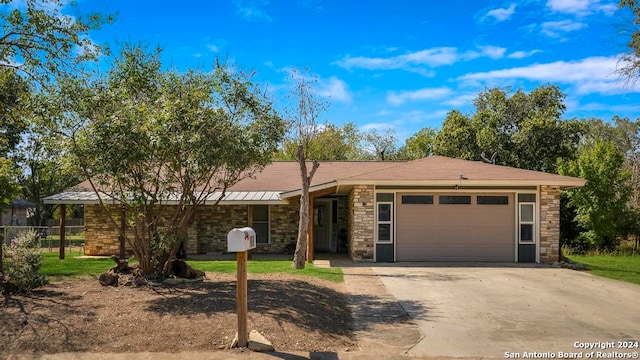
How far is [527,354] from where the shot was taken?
20.0 feet

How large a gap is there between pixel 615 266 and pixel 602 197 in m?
4.90

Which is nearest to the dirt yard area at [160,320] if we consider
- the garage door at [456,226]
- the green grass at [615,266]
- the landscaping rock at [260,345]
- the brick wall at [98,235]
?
the landscaping rock at [260,345]

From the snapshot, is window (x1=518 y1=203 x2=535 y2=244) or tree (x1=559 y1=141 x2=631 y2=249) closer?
window (x1=518 y1=203 x2=535 y2=244)

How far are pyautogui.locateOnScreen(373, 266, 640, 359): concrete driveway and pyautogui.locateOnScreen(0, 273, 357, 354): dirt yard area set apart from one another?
135cm

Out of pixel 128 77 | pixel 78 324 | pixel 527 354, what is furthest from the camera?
pixel 128 77

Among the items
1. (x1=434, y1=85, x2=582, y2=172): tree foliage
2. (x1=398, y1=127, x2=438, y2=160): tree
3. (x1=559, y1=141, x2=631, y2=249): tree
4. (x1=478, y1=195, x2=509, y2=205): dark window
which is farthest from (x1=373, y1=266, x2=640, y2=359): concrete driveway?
(x1=398, y1=127, x2=438, y2=160): tree

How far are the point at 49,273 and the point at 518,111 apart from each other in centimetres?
2481

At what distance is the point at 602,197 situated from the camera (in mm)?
20109

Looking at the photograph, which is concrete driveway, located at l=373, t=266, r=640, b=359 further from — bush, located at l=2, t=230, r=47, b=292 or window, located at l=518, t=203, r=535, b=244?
bush, located at l=2, t=230, r=47, b=292

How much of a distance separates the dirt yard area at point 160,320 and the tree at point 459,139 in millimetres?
21427

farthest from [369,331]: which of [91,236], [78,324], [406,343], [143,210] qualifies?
[91,236]

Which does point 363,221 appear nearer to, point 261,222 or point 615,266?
point 261,222

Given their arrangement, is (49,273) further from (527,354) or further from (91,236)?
(527,354)

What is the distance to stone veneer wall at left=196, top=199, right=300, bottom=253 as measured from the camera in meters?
19.0
